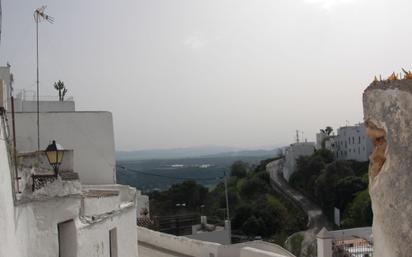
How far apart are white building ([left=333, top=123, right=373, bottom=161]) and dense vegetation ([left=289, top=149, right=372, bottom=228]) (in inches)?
109

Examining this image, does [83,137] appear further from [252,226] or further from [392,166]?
[252,226]

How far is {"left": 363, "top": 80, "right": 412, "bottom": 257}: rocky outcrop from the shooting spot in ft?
13.4

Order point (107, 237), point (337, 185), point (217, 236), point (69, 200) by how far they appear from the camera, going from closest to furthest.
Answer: point (69, 200)
point (107, 237)
point (217, 236)
point (337, 185)

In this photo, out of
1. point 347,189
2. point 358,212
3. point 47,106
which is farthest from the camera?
point 347,189

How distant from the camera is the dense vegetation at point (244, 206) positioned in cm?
5797

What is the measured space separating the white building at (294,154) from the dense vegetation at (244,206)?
8.35 m

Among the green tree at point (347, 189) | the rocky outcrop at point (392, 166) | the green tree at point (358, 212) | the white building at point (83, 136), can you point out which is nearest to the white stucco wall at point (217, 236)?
the white building at point (83, 136)

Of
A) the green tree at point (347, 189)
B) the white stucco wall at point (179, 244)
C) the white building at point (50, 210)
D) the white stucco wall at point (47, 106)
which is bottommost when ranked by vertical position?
the green tree at point (347, 189)

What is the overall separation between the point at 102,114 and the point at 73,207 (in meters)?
9.57

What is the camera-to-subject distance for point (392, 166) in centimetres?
420

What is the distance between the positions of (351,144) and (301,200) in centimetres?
1859

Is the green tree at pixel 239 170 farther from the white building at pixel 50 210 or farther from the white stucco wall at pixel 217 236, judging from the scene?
the white building at pixel 50 210

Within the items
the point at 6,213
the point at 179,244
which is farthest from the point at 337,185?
the point at 6,213

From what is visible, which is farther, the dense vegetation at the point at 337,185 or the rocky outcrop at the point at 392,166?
the dense vegetation at the point at 337,185
